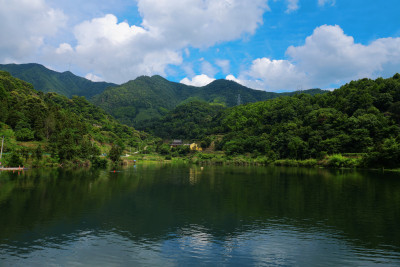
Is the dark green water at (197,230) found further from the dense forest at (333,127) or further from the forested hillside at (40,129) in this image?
the dense forest at (333,127)

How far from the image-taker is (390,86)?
97.8 m

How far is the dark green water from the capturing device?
12547 mm

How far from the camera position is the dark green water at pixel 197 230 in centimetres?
1255

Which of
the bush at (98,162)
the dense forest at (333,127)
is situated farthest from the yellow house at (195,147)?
the bush at (98,162)

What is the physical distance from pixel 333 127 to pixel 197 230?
88.1 m

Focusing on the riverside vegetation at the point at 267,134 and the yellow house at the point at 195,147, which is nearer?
the riverside vegetation at the point at 267,134

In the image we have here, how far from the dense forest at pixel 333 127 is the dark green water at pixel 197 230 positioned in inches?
1996

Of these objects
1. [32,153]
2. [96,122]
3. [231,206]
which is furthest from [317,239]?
[96,122]

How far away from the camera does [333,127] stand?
302 feet

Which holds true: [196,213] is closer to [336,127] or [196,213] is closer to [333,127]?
[336,127]

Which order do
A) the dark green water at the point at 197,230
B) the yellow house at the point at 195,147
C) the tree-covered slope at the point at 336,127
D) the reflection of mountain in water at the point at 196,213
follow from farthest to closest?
the yellow house at the point at 195,147, the tree-covered slope at the point at 336,127, the reflection of mountain in water at the point at 196,213, the dark green water at the point at 197,230

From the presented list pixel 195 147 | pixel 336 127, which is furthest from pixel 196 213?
pixel 195 147

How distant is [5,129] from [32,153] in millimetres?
17641

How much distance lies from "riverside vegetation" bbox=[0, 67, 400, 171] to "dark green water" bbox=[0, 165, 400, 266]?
43.7 metres
